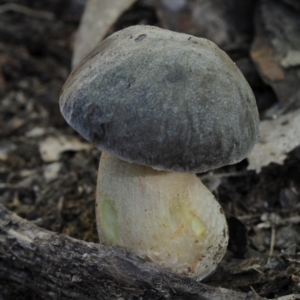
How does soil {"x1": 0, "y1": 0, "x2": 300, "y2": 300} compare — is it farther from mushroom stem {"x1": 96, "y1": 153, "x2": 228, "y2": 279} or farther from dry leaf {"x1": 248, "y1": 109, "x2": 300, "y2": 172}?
mushroom stem {"x1": 96, "y1": 153, "x2": 228, "y2": 279}

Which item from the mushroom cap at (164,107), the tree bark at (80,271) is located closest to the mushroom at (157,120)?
the mushroom cap at (164,107)

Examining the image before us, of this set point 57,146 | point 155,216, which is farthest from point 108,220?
point 57,146

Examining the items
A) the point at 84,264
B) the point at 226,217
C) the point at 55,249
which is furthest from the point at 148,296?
the point at 226,217

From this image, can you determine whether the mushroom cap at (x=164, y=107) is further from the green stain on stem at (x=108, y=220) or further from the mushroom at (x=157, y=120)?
the green stain on stem at (x=108, y=220)

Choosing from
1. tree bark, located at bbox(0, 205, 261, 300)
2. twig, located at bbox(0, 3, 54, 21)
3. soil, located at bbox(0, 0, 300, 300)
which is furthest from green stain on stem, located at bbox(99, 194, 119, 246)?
twig, located at bbox(0, 3, 54, 21)

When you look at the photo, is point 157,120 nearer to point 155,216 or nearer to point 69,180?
point 155,216

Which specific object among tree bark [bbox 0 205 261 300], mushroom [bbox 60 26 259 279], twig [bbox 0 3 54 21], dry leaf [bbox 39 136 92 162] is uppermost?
mushroom [bbox 60 26 259 279]
